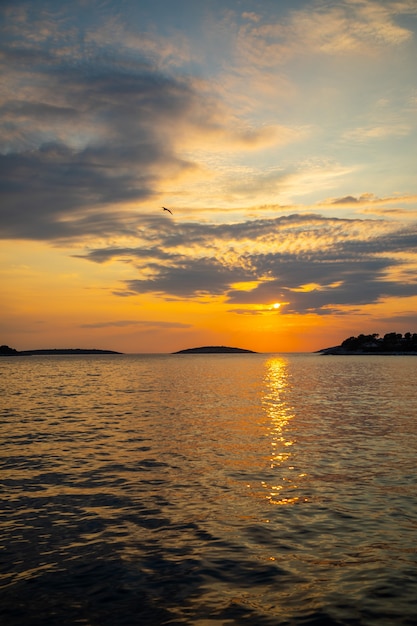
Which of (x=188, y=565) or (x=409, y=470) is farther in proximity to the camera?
(x=409, y=470)

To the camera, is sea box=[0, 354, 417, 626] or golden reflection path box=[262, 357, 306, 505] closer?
sea box=[0, 354, 417, 626]

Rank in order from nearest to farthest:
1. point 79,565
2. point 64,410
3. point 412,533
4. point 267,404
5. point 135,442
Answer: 1. point 79,565
2. point 412,533
3. point 135,442
4. point 64,410
5. point 267,404

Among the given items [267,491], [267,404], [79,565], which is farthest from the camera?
[267,404]

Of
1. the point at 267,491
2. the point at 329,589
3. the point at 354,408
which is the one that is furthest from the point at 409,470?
the point at 354,408

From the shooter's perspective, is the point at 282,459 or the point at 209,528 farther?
the point at 282,459

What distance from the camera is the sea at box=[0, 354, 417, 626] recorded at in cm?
1259

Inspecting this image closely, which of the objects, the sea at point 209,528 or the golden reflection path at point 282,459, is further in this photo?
the golden reflection path at point 282,459

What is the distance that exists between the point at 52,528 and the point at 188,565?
5.63 meters

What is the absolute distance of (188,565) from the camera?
590 inches

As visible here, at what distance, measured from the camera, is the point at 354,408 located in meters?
55.9

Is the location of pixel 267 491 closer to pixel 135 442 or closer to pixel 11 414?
pixel 135 442

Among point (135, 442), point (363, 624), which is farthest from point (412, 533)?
point (135, 442)

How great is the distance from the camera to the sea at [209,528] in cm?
1259

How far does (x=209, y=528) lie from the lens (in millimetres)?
18125
